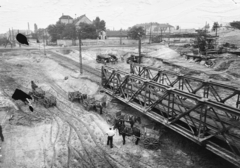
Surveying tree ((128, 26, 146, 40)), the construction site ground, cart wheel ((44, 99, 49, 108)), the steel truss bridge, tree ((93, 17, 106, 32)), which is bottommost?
the construction site ground

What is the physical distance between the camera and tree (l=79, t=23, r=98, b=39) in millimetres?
79438

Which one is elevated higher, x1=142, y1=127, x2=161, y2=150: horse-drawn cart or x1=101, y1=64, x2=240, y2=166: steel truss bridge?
x1=101, y1=64, x2=240, y2=166: steel truss bridge

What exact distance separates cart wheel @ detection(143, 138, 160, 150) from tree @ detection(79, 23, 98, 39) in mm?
71275

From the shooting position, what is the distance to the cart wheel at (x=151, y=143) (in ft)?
39.9

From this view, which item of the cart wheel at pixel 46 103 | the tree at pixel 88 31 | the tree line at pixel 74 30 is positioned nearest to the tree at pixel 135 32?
the tree line at pixel 74 30

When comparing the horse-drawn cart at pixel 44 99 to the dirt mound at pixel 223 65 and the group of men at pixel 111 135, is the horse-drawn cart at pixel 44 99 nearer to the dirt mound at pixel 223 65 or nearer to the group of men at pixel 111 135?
the group of men at pixel 111 135

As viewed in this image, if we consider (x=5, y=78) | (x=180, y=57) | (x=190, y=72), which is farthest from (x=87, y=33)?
(x=190, y=72)

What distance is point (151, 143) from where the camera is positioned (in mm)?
12141

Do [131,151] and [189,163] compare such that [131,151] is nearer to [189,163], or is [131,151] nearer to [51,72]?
[189,163]

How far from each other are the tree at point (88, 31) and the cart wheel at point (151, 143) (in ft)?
234

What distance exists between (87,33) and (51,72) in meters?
48.3

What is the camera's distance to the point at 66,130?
14.6 meters

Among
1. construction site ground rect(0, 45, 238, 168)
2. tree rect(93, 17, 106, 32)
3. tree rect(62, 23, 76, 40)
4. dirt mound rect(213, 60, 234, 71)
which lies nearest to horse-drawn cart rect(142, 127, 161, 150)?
construction site ground rect(0, 45, 238, 168)

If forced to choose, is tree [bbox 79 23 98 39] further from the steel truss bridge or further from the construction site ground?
the steel truss bridge
